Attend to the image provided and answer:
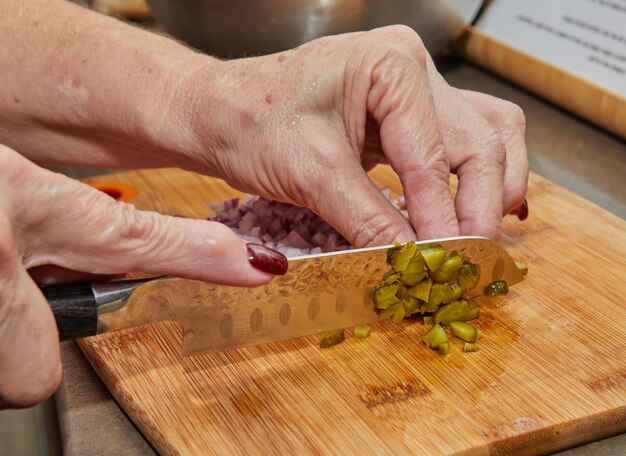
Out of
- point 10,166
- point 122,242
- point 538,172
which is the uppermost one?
point 10,166

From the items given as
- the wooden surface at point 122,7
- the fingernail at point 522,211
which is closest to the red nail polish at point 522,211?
the fingernail at point 522,211

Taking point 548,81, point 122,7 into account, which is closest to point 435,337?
point 548,81

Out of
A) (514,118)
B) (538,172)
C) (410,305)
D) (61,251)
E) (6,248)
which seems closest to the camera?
(6,248)

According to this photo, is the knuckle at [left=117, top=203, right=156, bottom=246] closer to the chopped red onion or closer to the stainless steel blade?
the stainless steel blade

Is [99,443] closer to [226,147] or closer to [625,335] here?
[226,147]

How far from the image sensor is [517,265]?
1.35 m

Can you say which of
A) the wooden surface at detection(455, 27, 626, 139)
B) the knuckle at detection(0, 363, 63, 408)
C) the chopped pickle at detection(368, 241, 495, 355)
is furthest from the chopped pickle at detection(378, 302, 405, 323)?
the wooden surface at detection(455, 27, 626, 139)

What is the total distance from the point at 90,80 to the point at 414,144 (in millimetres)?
A: 544

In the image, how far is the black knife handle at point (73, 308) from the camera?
950mm

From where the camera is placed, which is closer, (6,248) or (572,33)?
(6,248)

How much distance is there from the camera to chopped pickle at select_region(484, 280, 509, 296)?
128cm

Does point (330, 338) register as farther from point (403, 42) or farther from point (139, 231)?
point (403, 42)

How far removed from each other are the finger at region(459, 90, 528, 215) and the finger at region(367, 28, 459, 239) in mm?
168

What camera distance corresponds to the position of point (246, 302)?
1106mm
